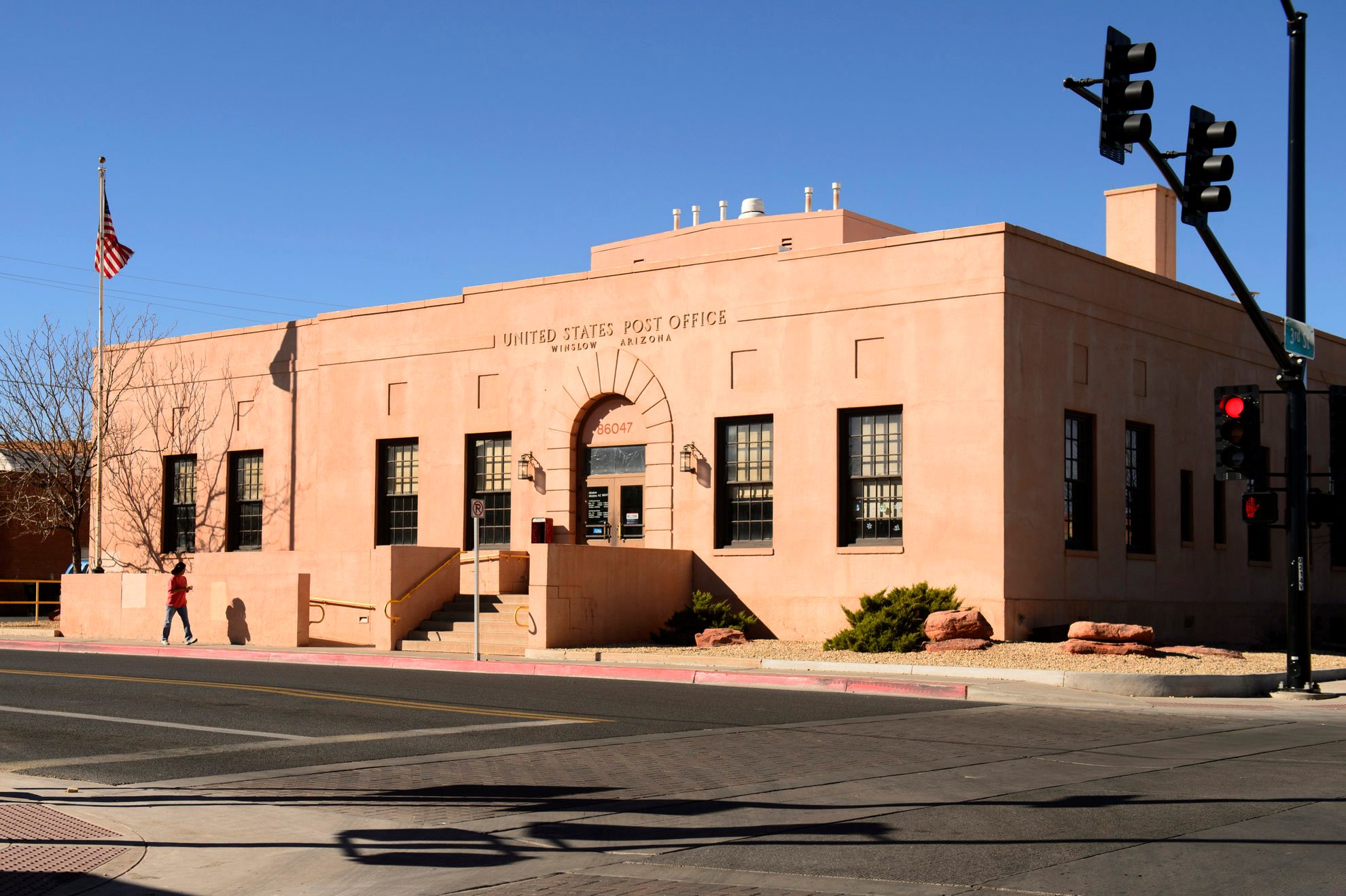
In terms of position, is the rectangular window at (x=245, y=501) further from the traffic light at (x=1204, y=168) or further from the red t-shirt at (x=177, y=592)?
the traffic light at (x=1204, y=168)

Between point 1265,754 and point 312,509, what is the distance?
2524 centimetres

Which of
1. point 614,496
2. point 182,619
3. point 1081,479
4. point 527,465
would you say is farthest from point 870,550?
point 182,619

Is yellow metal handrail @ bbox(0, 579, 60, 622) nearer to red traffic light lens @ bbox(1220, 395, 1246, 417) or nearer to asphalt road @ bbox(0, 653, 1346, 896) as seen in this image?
asphalt road @ bbox(0, 653, 1346, 896)

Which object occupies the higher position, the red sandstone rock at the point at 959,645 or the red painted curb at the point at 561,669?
the red sandstone rock at the point at 959,645

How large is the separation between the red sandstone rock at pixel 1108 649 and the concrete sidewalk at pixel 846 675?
2.21 metres

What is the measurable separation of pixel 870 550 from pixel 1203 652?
592 cm

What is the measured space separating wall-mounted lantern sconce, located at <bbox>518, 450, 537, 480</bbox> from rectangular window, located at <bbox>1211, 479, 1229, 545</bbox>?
14575 millimetres

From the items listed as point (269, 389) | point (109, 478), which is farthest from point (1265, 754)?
point (109, 478)

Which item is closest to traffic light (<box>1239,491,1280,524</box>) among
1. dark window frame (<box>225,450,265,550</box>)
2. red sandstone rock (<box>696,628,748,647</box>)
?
red sandstone rock (<box>696,628,748,647</box>)

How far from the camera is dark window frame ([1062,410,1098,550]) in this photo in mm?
26938

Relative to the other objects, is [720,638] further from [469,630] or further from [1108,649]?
[1108,649]

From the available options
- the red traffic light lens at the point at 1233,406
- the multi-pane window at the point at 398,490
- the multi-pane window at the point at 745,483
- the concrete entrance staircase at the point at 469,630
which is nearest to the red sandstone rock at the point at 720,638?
the multi-pane window at the point at 745,483

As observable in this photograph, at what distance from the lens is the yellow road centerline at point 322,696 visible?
15781mm

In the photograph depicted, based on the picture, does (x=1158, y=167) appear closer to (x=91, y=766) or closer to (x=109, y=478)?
(x=91, y=766)
